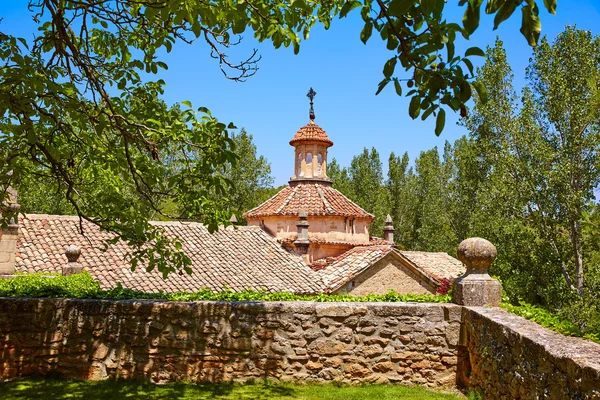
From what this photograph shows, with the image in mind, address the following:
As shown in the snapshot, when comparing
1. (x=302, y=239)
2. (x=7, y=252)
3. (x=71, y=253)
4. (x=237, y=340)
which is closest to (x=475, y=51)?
(x=237, y=340)

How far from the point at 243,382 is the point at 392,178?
3509 cm

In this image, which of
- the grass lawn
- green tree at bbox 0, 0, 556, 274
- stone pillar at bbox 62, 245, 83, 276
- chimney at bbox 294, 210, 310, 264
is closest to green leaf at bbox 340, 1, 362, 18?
green tree at bbox 0, 0, 556, 274

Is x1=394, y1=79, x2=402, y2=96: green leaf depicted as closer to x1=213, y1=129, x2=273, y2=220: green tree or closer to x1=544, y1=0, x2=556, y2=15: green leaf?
x1=544, y1=0, x2=556, y2=15: green leaf

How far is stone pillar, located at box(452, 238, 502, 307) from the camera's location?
628 centimetres

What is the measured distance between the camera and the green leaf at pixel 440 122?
2.62 meters

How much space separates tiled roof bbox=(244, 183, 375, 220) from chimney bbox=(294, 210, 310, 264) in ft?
2.75

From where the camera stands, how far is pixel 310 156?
2338 centimetres

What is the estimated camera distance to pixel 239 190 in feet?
123

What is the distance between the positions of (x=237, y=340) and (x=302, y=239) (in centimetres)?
1389

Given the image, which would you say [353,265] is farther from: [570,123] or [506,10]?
[506,10]

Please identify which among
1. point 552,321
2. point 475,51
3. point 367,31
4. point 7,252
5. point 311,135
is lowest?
point 552,321

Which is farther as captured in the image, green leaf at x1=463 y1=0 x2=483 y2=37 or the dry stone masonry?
the dry stone masonry

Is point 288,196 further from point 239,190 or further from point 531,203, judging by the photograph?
point 239,190

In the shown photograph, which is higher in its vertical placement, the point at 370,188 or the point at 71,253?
the point at 370,188
